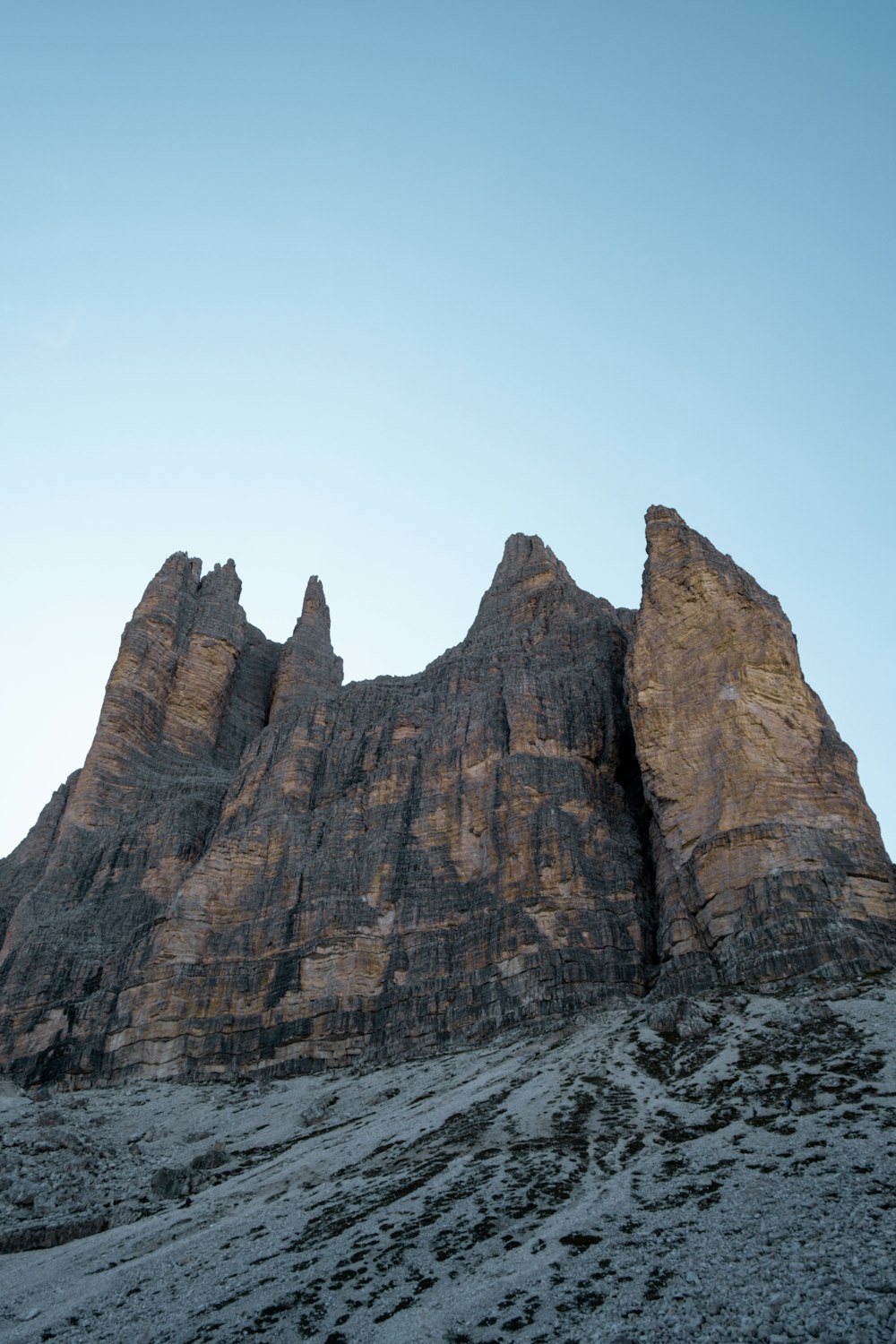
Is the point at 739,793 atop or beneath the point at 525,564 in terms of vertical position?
beneath

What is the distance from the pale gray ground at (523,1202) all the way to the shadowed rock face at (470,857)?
9.05 m

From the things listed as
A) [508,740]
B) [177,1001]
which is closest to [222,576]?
[508,740]

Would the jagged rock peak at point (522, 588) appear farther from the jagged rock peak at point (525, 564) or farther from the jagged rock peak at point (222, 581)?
the jagged rock peak at point (222, 581)

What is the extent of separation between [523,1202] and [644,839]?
142 ft

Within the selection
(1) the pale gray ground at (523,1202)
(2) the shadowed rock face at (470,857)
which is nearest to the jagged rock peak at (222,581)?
(2) the shadowed rock face at (470,857)

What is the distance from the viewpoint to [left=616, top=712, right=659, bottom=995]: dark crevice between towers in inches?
2181

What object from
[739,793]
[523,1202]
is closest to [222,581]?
[739,793]

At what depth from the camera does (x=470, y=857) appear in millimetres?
64812

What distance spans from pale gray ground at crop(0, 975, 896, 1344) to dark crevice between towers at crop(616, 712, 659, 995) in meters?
10.2

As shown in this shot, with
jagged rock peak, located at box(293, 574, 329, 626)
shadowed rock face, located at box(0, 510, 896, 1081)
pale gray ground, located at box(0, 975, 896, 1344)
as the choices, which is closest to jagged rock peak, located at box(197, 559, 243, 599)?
jagged rock peak, located at box(293, 574, 329, 626)

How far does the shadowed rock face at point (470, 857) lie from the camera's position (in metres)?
51.6

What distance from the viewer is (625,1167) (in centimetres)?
2503

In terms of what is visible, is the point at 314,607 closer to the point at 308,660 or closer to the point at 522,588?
the point at 308,660

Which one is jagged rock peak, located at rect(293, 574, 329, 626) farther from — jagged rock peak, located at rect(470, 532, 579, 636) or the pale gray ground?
the pale gray ground
